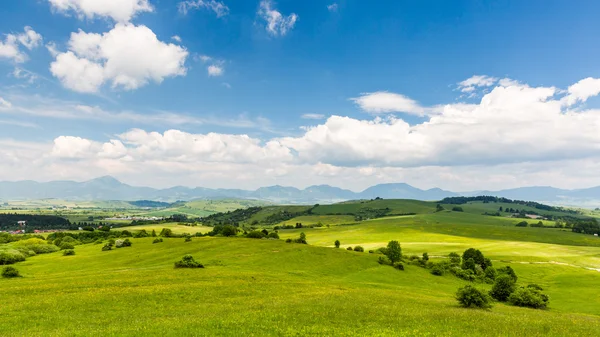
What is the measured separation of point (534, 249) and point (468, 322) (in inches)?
6076

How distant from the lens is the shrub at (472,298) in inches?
1930

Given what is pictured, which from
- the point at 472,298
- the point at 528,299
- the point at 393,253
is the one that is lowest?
the point at 528,299

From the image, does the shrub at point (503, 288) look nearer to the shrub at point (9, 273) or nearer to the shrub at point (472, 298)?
the shrub at point (472, 298)

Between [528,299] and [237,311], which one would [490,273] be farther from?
[237,311]

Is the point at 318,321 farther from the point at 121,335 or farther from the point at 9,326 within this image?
the point at 9,326

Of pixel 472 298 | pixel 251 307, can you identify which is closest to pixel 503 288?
pixel 472 298

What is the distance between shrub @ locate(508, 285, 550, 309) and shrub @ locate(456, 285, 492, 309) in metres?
17.0

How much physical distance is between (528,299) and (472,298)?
2087 centimetres

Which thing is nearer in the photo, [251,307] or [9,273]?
[251,307]

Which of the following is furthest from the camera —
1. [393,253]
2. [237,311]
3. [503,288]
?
[393,253]

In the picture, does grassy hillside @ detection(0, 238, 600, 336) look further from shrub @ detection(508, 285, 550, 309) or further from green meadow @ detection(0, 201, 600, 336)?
shrub @ detection(508, 285, 550, 309)

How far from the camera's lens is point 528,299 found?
60500mm

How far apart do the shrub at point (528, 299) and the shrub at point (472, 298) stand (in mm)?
17010

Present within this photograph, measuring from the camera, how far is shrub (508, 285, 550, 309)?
59469mm
